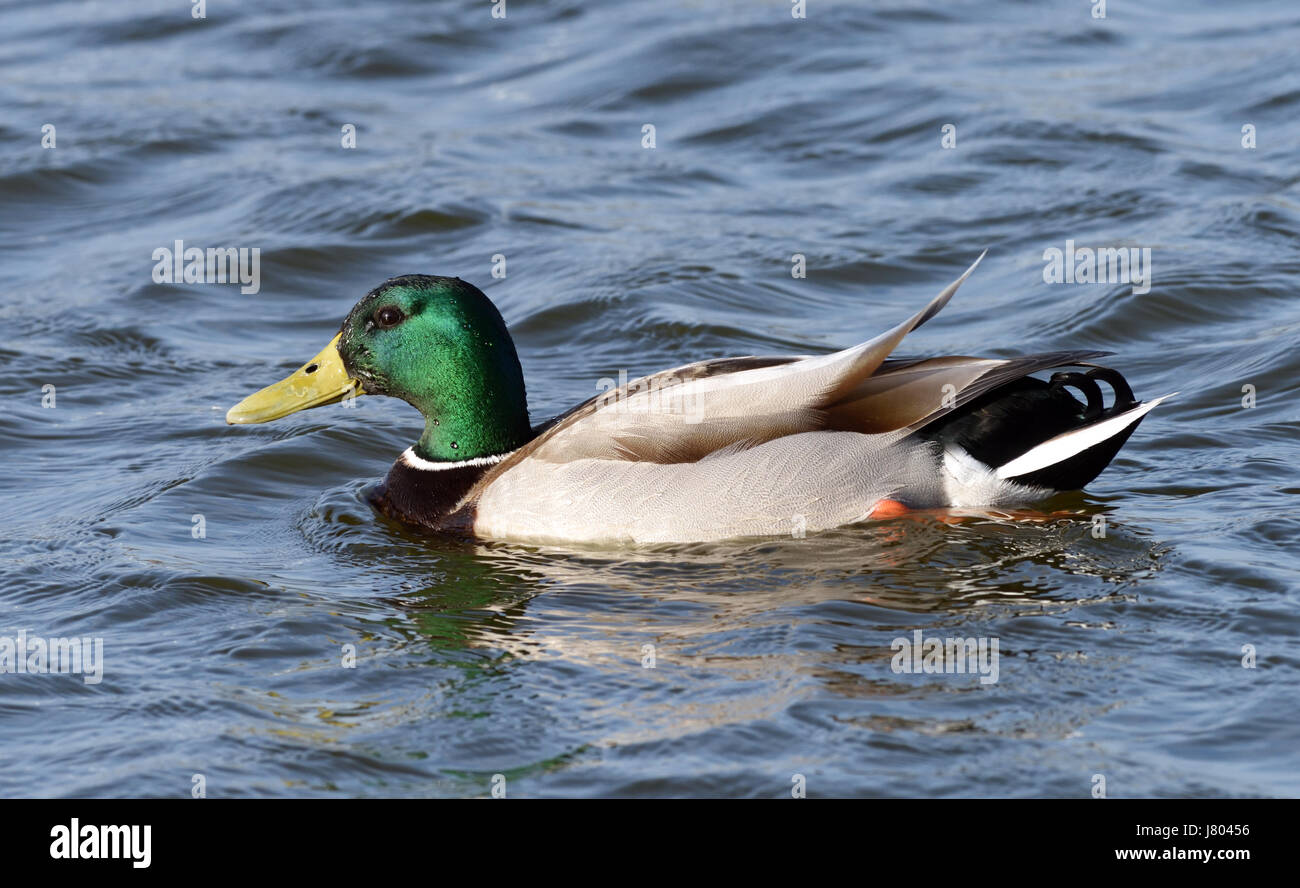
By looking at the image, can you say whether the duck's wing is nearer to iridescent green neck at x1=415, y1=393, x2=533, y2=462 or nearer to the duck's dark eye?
iridescent green neck at x1=415, y1=393, x2=533, y2=462

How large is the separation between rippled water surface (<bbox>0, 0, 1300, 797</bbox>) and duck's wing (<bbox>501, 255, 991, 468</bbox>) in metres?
0.42

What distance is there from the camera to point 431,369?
7.41 m

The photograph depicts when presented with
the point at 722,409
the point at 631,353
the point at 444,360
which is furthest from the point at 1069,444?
the point at 631,353

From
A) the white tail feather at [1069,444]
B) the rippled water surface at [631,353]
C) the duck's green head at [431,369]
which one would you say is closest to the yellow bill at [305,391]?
the duck's green head at [431,369]

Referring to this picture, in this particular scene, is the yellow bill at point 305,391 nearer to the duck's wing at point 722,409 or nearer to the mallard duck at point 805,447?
the mallard duck at point 805,447

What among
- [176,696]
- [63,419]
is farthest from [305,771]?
[63,419]

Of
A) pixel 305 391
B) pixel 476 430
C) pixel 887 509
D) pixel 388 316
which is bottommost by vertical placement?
pixel 887 509

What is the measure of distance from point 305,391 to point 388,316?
1.65 ft

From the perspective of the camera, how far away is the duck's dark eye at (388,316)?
7375mm

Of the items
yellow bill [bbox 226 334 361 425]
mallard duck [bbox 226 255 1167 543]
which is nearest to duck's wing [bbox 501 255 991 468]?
mallard duck [bbox 226 255 1167 543]

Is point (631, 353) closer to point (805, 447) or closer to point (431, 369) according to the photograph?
point (431, 369)

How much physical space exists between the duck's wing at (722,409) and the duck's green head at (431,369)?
53 cm

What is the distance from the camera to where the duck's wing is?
6859 millimetres
